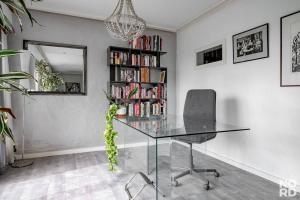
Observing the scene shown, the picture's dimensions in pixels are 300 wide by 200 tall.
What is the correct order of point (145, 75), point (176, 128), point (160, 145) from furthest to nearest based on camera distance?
1. point (145, 75)
2. point (176, 128)
3. point (160, 145)

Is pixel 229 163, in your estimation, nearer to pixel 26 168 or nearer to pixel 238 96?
pixel 238 96

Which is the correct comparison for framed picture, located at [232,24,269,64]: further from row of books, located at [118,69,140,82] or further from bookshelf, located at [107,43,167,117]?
row of books, located at [118,69,140,82]

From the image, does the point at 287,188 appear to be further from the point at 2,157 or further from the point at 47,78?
the point at 47,78

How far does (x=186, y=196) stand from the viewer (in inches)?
73.6

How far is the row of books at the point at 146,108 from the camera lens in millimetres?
3482

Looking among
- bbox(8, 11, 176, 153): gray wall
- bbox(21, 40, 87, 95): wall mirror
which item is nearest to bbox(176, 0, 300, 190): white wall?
bbox(8, 11, 176, 153): gray wall

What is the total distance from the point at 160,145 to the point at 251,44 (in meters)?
2.00

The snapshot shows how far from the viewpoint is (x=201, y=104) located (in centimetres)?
247

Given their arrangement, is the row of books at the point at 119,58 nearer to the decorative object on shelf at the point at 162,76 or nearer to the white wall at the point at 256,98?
the decorative object on shelf at the point at 162,76

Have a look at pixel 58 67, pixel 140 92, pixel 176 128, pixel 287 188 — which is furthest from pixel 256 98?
pixel 58 67

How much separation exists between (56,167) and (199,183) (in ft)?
6.34

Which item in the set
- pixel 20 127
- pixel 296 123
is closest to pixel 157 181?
pixel 296 123

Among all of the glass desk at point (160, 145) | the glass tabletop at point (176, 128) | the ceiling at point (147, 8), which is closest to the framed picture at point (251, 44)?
the ceiling at point (147, 8)

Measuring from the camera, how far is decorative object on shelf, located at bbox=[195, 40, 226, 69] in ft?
9.61
